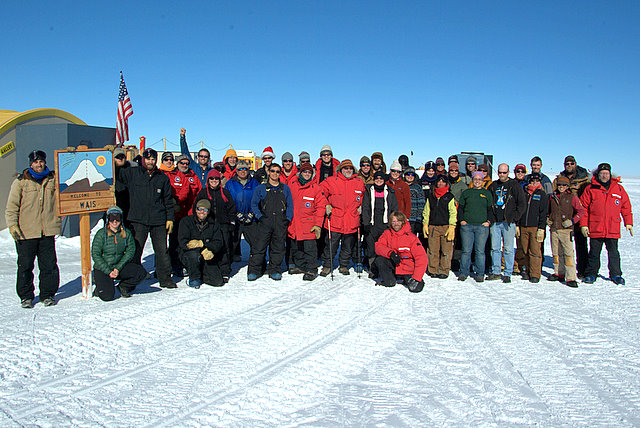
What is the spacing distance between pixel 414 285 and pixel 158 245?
4.14 metres

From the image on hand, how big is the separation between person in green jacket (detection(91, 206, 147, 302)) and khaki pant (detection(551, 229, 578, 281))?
6962mm

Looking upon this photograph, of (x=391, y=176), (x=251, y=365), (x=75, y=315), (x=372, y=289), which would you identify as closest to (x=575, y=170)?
(x=391, y=176)

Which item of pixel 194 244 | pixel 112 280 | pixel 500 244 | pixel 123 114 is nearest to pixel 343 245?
pixel 194 244

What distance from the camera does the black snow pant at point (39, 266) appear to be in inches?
207

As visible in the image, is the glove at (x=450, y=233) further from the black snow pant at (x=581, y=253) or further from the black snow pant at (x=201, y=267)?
the black snow pant at (x=201, y=267)

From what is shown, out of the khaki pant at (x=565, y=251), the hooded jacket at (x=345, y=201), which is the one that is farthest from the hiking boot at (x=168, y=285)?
the khaki pant at (x=565, y=251)

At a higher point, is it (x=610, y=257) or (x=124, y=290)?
(x=610, y=257)

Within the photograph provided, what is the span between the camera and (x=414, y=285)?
625 centimetres

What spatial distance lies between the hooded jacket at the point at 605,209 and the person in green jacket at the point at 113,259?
24.8 ft

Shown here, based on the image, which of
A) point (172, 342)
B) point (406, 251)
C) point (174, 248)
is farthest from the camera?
point (174, 248)

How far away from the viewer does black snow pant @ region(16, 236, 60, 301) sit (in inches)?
207

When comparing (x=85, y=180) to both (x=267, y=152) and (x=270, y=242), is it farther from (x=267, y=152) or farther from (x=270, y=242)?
(x=267, y=152)

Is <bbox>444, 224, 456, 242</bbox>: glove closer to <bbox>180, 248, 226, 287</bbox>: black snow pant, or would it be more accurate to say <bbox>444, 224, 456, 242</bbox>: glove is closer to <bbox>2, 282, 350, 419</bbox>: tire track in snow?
<bbox>2, 282, 350, 419</bbox>: tire track in snow

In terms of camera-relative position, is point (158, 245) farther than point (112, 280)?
Yes
